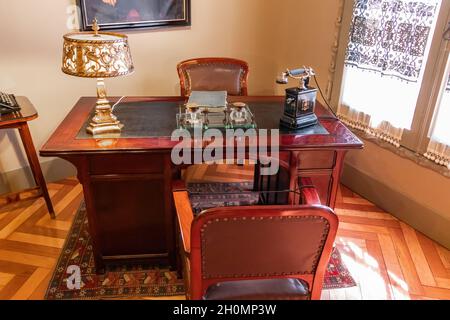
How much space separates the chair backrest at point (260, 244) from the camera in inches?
37.5

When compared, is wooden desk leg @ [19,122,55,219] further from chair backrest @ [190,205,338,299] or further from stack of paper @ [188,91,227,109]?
chair backrest @ [190,205,338,299]

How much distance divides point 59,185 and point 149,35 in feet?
4.17

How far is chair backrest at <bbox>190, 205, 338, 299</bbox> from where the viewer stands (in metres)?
0.95

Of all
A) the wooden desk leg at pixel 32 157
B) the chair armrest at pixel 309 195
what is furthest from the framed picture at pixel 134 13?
the chair armrest at pixel 309 195

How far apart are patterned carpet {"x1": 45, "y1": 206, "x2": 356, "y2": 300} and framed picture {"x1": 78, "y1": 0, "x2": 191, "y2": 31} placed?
1493 mm

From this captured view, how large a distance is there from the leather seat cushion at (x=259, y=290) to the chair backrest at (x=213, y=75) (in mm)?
1448

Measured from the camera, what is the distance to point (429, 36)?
78.5 inches

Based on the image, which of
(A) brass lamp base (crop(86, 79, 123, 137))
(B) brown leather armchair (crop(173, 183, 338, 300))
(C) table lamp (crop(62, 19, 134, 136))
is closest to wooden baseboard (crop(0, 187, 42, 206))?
(A) brass lamp base (crop(86, 79, 123, 137))

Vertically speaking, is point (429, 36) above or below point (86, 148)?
above

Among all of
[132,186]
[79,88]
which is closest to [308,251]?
[132,186]

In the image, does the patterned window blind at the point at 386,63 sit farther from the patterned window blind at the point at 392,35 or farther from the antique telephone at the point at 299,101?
the antique telephone at the point at 299,101

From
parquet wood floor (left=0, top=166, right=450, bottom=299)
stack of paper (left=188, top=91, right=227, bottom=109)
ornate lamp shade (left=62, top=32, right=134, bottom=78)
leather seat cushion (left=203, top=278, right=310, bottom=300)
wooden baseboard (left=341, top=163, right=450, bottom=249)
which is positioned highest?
ornate lamp shade (left=62, top=32, right=134, bottom=78)

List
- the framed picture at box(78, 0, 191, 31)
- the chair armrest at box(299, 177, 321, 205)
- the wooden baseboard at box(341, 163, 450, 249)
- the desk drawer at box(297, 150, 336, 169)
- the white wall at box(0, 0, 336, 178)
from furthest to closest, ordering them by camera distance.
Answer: the framed picture at box(78, 0, 191, 31) < the white wall at box(0, 0, 336, 178) < the wooden baseboard at box(341, 163, 450, 249) < the desk drawer at box(297, 150, 336, 169) < the chair armrest at box(299, 177, 321, 205)

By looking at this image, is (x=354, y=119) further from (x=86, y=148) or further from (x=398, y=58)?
(x=86, y=148)
